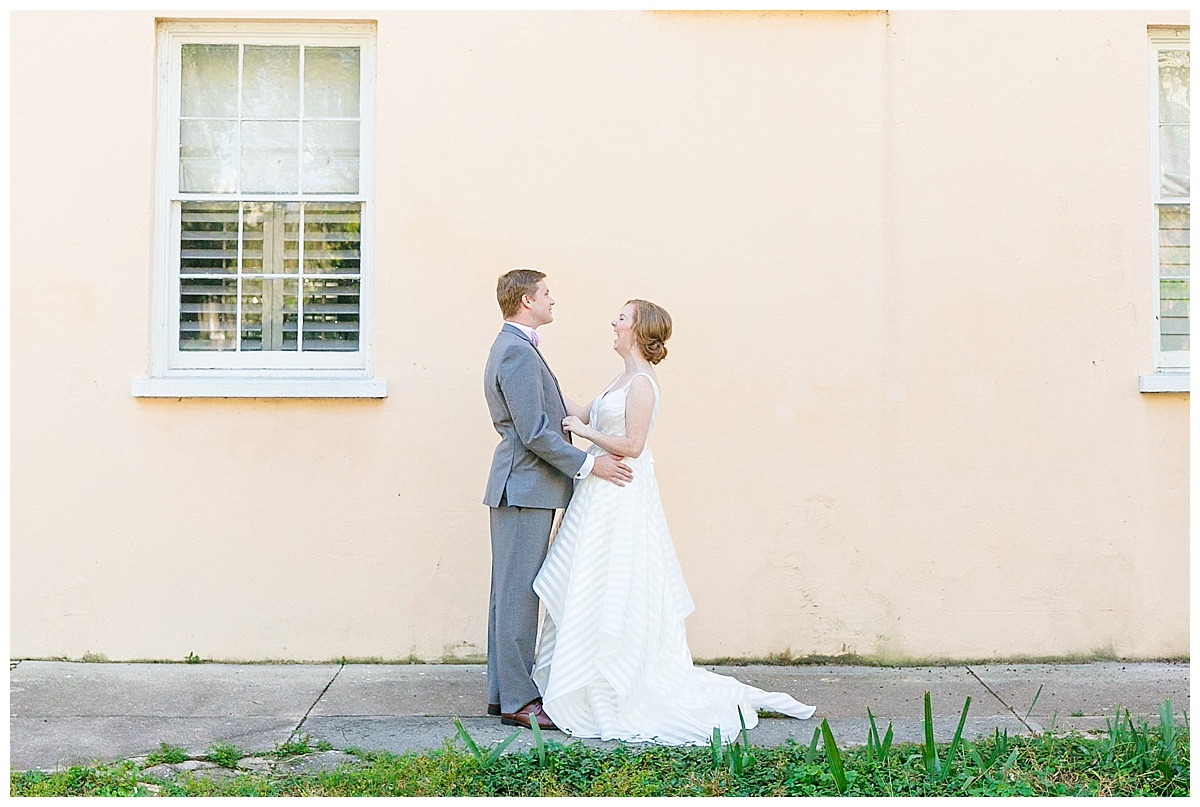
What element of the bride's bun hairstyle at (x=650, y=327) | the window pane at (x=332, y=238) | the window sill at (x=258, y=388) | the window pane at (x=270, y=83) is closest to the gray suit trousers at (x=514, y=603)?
the bride's bun hairstyle at (x=650, y=327)

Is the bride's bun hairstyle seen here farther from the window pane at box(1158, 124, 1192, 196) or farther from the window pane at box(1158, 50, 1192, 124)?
the window pane at box(1158, 50, 1192, 124)

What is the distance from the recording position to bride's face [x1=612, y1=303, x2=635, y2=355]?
508 centimetres

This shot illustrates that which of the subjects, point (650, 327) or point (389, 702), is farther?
point (389, 702)

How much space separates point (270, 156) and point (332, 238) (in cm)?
56

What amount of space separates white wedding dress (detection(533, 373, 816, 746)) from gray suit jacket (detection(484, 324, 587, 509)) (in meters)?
0.16

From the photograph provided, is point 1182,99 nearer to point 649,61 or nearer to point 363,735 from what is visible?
point 649,61

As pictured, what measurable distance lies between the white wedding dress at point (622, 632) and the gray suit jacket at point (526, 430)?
157 millimetres

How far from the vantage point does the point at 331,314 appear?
6.26m

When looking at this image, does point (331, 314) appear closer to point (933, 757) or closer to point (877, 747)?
point (877, 747)

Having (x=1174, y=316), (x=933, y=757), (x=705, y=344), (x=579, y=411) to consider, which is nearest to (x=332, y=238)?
(x=579, y=411)

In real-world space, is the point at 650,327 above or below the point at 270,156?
below

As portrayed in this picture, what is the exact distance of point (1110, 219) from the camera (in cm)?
614

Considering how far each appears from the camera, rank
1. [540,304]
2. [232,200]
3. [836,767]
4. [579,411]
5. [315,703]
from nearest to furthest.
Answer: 1. [836,767]
2. [540,304]
3. [315,703]
4. [579,411]
5. [232,200]

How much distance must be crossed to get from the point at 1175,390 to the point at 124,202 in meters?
5.56
